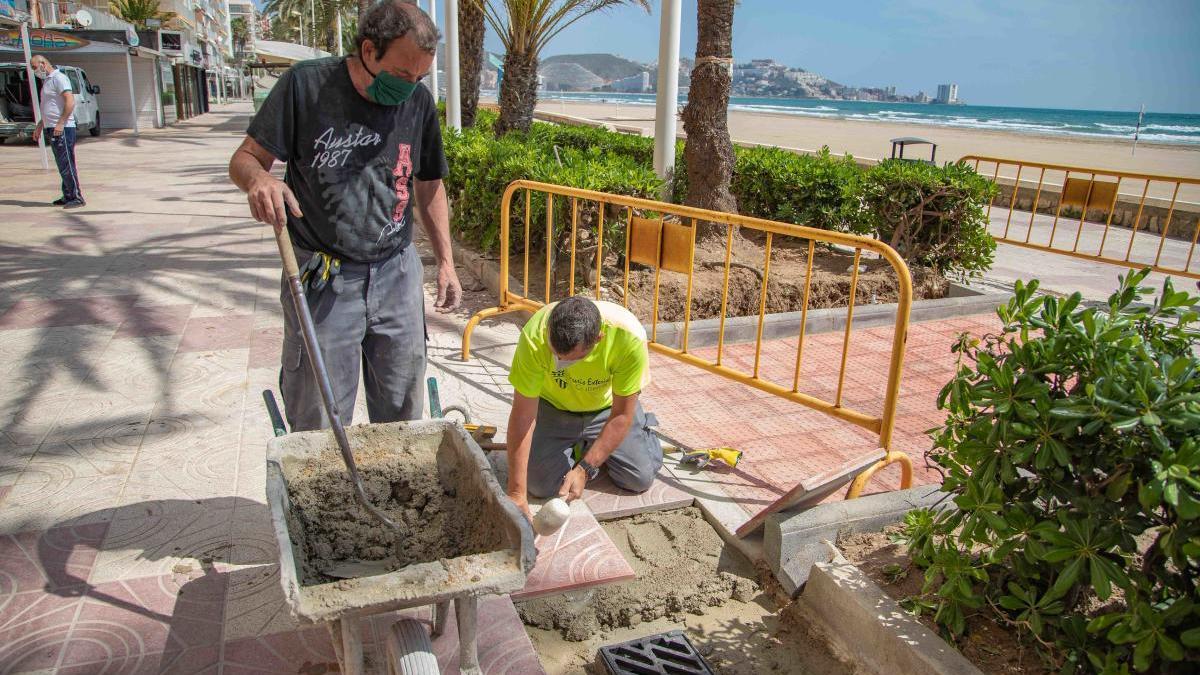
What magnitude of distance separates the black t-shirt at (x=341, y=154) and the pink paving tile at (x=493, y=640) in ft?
4.17

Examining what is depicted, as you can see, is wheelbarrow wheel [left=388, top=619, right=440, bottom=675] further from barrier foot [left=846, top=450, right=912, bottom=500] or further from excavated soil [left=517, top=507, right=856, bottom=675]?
barrier foot [left=846, top=450, right=912, bottom=500]

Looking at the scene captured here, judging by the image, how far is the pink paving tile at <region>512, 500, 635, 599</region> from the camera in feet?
10.2

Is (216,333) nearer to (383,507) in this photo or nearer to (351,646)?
(383,507)

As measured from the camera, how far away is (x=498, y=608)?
2.87 m

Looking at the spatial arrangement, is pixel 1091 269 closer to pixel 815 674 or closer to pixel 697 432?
pixel 697 432

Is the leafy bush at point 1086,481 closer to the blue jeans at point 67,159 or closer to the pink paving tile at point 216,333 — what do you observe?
the pink paving tile at point 216,333

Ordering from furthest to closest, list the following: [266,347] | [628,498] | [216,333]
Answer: [216,333]
[266,347]
[628,498]

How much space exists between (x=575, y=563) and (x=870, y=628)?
112cm

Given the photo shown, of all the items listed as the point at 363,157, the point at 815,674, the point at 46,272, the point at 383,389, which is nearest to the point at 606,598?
the point at 815,674

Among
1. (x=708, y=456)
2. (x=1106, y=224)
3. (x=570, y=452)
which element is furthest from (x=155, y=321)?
(x=1106, y=224)

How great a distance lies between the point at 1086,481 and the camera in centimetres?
217

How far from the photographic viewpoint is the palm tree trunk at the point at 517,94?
1325 cm

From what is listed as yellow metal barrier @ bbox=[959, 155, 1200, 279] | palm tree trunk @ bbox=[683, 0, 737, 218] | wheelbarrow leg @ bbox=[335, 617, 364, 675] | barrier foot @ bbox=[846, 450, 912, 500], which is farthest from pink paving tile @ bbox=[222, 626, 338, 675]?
yellow metal barrier @ bbox=[959, 155, 1200, 279]

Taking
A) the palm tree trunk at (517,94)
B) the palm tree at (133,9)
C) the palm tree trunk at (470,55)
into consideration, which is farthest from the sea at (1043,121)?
the palm tree at (133,9)
